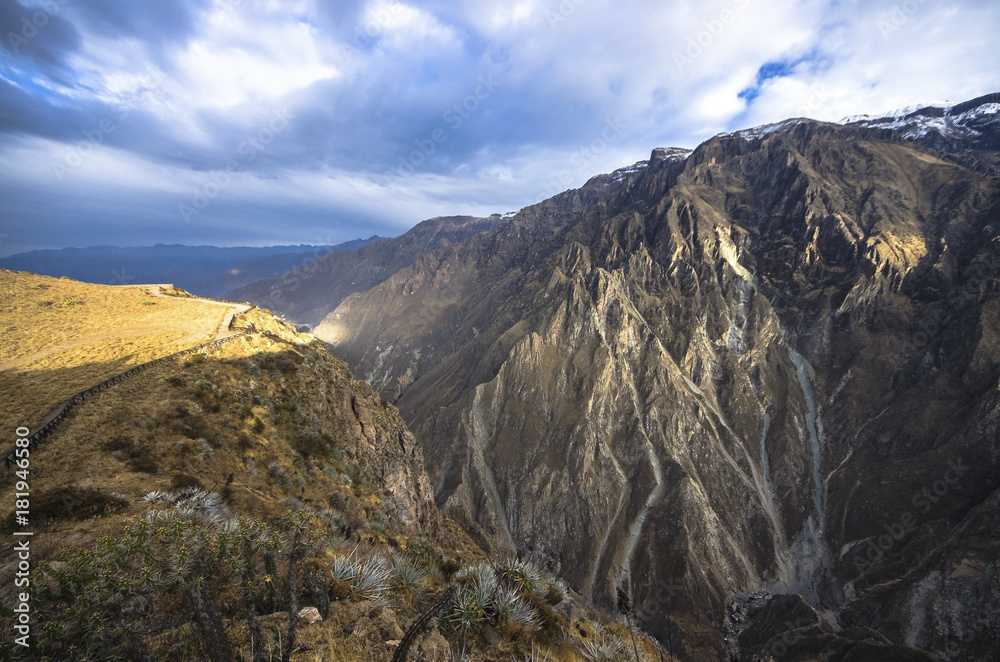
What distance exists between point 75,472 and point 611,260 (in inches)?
6255

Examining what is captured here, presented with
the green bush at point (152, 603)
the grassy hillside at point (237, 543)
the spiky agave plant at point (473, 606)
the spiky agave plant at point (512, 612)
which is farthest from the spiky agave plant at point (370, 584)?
the spiky agave plant at point (512, 612)

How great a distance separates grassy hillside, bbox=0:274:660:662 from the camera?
610 cm

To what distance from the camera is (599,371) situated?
11838cm

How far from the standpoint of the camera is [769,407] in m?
118

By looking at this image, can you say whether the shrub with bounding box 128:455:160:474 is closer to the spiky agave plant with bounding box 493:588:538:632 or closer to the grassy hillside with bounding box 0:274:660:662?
the grassy hillside with bounding box 0:274:660:662

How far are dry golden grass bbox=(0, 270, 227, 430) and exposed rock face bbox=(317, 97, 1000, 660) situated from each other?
69.9 m

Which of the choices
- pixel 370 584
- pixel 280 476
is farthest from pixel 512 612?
pixel 280 476

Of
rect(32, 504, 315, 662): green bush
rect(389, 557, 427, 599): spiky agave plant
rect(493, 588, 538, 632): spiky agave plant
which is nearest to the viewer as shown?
rect(32, 504, 315, 662): green bush

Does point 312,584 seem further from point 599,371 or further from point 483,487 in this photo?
point 599,371

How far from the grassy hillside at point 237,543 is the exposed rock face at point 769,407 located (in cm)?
6342

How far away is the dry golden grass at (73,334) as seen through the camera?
16.8m

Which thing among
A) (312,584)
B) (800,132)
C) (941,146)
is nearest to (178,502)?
(312,584)

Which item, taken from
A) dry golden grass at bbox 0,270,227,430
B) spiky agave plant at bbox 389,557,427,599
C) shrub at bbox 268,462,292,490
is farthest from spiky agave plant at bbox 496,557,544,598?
dry golden grass at bbox 0,270,227,430

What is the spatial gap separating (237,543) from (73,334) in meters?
27.4
